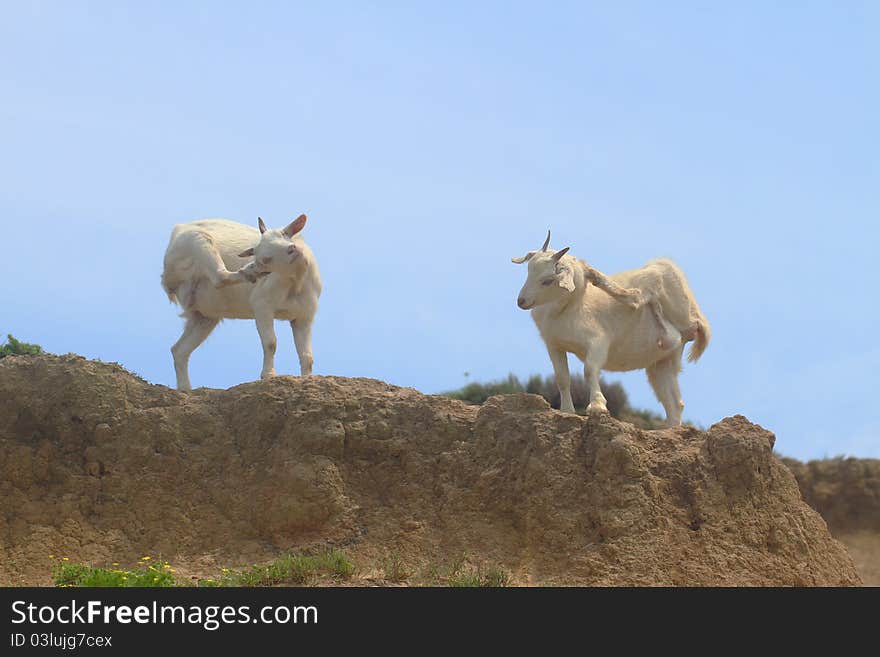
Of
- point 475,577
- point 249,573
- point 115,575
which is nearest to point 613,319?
point 475,577

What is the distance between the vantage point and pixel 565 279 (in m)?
13.7

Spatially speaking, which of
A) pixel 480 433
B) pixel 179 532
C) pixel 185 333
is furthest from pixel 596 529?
pixel 185 333

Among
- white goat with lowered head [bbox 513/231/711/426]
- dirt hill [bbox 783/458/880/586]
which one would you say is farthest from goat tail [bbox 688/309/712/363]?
dirt hill [bbox 783/458/880/586]

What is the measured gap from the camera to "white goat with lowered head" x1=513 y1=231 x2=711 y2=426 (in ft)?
45.2

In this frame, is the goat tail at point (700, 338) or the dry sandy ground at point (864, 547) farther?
the dry sandy ground at point (864, 547)

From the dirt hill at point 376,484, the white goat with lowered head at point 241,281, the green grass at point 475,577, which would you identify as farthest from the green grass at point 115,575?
the white goat with lowered head at point 241,281

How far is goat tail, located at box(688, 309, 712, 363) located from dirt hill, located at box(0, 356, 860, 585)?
101 inches

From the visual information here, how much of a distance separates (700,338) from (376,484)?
494cm

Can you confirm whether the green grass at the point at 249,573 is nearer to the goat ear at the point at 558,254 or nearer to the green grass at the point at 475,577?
the green grass at the point at 475,577

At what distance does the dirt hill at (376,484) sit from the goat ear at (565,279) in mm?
1422

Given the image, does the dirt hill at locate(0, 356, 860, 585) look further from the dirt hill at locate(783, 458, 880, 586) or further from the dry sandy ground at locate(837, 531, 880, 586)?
the dirt hill at locate(783, 458, 880, 586)

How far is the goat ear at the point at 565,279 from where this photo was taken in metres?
13.7
